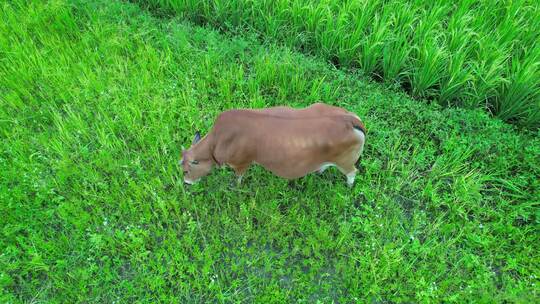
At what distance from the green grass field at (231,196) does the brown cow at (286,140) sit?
0.42 meters

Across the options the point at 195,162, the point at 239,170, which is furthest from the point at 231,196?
the point at 195,162

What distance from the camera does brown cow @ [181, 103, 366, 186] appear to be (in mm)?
2869

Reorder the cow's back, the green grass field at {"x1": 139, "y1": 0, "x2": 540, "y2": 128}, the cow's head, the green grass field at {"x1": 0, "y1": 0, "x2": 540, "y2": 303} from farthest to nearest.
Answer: the green grass field at {"x1": 139, "y1": 0, "x2": 540, "y2": 128}, the cow's head, the green grass field at {"x1": 0, "y1": 0, "x2": 540, "y2": 303}, the cow's back

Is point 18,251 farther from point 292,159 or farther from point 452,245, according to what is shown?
point 452,245

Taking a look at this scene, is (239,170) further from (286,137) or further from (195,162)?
(286,137)

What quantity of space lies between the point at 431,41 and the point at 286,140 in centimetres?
220

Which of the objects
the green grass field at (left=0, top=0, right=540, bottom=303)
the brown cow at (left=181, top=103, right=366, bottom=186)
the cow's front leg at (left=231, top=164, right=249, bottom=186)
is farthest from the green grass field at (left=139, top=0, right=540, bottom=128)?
the cow's front leg at (left=231, top=164, right=249, bottom=186)

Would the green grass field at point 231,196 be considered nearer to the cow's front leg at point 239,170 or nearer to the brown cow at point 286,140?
the cow's front leg at point 239,170

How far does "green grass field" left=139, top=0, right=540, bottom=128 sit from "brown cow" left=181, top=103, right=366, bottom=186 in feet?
4.66

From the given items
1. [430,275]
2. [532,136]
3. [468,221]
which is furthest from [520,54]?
[430,275]

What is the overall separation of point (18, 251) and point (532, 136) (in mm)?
5019

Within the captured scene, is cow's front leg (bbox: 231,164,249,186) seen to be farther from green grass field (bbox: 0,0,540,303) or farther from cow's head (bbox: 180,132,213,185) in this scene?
cow's head (bbox: 180,132,213,185)

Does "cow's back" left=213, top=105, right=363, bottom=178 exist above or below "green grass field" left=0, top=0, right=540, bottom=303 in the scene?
above

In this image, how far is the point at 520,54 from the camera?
12.8ft
